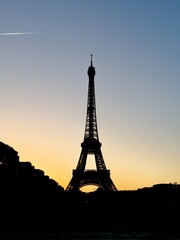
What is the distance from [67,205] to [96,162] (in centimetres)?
2132

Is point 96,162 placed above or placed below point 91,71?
below

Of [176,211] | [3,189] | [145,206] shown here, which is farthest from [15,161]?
[176,211]

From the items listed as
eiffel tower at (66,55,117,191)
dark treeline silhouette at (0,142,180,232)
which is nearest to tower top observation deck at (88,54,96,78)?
eiffel tower at (66,55,117,191)

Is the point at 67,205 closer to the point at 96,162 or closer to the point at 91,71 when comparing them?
the point at 96,162

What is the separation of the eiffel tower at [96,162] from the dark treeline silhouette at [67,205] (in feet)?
32.7

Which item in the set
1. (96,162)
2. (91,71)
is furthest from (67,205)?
(91,71)

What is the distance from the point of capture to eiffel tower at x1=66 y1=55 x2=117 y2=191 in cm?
9307

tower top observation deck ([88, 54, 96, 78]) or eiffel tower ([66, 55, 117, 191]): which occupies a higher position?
tower top observation deck ([88, 54, 96, 78])

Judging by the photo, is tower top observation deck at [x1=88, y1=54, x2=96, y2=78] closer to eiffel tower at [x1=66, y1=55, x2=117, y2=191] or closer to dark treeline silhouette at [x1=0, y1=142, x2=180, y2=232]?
eiffel tower at [x1=66, y1=55, x2=117, y2=191]

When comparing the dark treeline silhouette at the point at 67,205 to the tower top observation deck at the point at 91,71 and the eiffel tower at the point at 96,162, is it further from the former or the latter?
the tower top observation deck at the point at 91,71

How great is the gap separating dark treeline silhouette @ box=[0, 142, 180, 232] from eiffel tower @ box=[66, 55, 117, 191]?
393 inches

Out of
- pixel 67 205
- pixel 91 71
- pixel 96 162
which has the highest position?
pixel 91 71

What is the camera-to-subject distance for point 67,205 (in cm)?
7544

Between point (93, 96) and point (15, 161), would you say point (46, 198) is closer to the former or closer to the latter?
point (15, 161)
